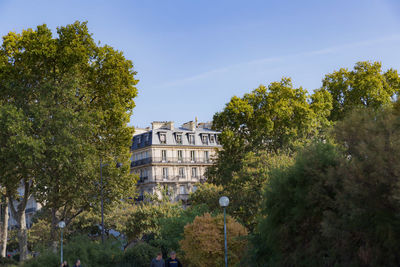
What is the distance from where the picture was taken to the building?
7375 centimetres

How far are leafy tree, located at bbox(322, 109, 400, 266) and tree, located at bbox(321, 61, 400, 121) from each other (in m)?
33.4

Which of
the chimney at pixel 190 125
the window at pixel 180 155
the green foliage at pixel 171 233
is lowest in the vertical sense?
the green foliage at pixel 171 233

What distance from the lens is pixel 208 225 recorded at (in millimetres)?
24578

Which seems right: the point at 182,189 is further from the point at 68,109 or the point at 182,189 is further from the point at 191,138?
the point at 68,109

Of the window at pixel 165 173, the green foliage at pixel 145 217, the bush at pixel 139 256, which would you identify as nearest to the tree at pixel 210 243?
the bush at pixel 139 256

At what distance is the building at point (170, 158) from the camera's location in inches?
2904

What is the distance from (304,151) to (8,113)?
19193mm

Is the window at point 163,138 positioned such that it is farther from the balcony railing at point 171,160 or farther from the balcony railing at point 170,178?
the balcony railing at point 170,178

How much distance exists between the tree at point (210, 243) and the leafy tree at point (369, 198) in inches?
389

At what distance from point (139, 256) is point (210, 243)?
18.3 ft

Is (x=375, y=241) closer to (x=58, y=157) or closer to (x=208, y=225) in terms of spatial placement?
(x=208, y=225)

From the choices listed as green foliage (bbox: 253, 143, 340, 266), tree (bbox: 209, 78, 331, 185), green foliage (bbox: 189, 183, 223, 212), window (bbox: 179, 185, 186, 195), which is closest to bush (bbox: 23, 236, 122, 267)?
green foliage (bbox: 189, 183, 223, 212)

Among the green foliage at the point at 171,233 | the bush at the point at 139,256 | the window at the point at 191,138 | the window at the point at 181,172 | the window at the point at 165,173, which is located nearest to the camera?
the bush at the point at 139,256

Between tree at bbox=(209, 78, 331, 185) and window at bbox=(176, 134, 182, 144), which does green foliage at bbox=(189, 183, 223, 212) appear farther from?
window at bbox=(176, 134, 182, 144)
